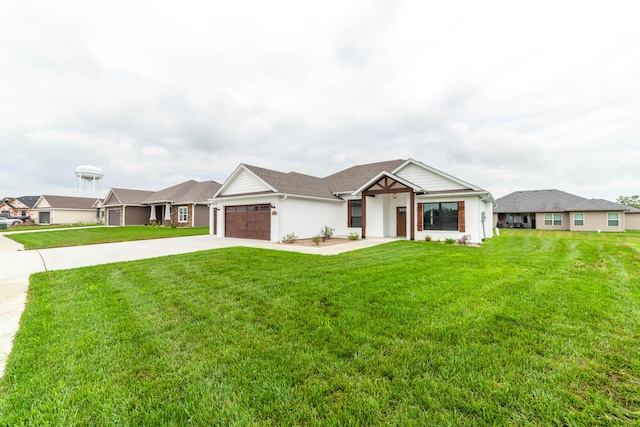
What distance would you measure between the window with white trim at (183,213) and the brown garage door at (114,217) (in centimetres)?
1061

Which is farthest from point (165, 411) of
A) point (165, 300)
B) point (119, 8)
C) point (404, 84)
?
point (404, 84)

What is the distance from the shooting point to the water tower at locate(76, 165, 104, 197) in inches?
1757

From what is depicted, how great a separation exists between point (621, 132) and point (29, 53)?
3004 cm

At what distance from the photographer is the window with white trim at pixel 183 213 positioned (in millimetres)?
26286

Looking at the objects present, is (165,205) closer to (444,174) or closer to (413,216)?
(413,216)

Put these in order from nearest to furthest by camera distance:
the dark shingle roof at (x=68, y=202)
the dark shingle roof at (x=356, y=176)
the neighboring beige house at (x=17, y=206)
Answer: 1. the dark shingle roof at (x=356, y=176)
2. the dark shingle roof at (x=68, y=202)
3. the neighboring beige house at (x=17, y=206)

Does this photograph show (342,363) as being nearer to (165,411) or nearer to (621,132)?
(165,411)

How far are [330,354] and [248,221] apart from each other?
14.4 metres

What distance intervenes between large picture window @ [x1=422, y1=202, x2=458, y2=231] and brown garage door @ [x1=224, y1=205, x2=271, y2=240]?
9330mm

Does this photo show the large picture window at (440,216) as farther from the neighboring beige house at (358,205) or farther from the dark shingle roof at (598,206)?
the dark shingle roof at (598,206)

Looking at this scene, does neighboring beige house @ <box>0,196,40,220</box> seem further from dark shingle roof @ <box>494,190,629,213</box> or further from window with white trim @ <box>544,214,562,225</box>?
window with white trim @ <box>544,214,562,225</box>

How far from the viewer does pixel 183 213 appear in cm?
2659

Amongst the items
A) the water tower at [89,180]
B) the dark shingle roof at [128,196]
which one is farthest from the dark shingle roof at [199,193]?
the water tower at [89,180]

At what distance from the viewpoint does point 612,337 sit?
3105 millimetres
